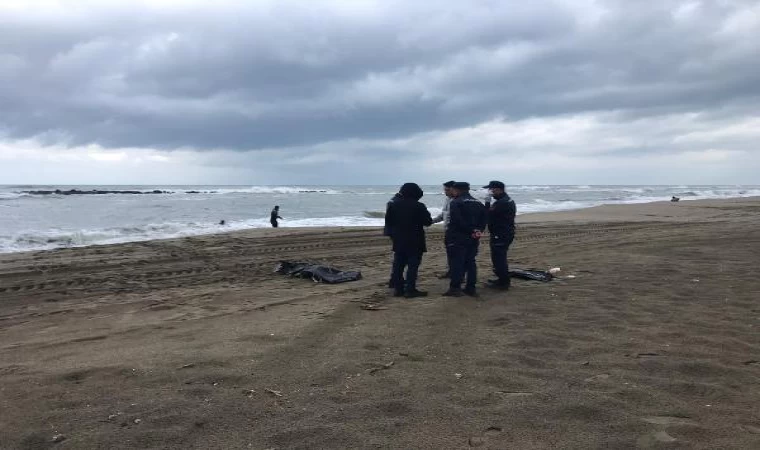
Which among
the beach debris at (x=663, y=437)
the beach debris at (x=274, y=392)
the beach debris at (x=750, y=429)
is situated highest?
the beach debris at (x=750, y=429)

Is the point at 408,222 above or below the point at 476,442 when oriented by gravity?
above

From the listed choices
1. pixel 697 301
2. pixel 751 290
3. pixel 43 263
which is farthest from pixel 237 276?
pixel 751 290

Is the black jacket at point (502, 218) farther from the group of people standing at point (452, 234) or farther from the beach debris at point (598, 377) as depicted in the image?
the beach debris at point (598, 377)

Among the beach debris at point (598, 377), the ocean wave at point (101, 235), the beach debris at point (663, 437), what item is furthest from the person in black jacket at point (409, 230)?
the ocean wave at point (101, 235)

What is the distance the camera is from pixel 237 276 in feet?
33.1

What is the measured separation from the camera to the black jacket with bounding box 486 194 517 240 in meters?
7.98

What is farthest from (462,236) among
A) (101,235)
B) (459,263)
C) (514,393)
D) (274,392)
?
(101,235)

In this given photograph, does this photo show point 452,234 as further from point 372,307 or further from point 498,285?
point 372,307

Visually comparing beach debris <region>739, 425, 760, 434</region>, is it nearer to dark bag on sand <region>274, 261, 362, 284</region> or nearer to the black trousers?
the black trousers

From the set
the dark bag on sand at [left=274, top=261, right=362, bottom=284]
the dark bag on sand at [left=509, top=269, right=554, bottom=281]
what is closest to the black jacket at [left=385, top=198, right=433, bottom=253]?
the dark bag on sand at [left=274, top=261, right=362, bottom=284]

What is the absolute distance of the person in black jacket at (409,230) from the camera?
764 centimetres

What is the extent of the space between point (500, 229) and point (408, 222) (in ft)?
4.79

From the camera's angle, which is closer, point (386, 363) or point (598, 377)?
point (598, 377)

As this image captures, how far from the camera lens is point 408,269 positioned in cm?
771
